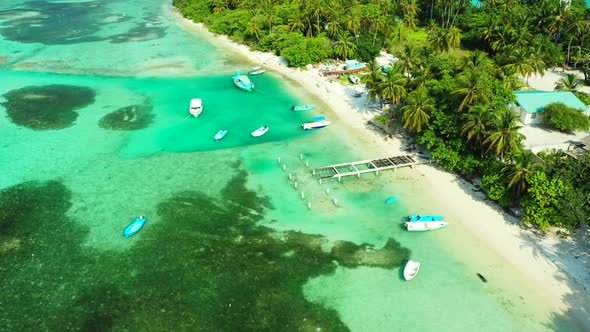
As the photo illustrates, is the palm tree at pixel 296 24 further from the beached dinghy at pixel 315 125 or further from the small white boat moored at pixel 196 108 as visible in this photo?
the beached dinghy at pixel 315 125

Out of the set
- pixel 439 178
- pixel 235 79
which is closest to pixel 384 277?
pixel 439 178

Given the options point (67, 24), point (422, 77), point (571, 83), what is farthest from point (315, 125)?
point (67, 24)

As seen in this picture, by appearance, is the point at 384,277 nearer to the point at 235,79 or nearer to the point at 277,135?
the point at 277,135

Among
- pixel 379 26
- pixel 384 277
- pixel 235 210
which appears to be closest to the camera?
pixel 384 277

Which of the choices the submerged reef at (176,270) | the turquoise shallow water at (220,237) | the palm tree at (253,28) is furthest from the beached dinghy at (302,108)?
the palm tree at (253,28)

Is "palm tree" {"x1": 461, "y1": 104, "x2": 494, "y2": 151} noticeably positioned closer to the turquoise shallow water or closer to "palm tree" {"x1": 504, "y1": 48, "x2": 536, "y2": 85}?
the turquoise shallow water

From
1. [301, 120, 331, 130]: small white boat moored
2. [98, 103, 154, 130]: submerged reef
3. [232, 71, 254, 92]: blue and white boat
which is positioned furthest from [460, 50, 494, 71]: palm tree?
[98, 103, 154, 130]: submerged reef
